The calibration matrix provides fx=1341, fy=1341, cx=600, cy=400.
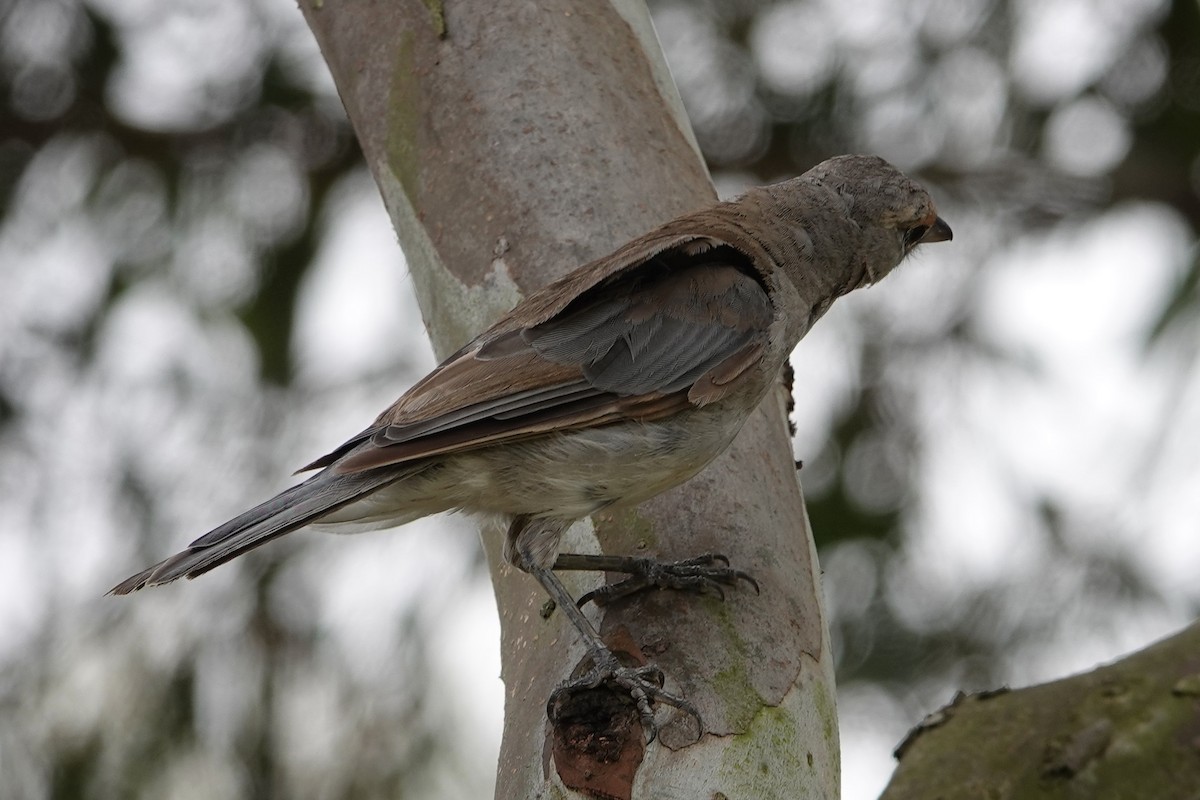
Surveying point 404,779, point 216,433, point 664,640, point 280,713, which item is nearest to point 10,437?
point 216,433

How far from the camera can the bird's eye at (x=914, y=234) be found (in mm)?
3933

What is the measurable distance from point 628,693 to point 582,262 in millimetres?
1234

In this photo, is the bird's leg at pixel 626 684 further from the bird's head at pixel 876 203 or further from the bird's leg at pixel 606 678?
the bird's head at pixel 876 203

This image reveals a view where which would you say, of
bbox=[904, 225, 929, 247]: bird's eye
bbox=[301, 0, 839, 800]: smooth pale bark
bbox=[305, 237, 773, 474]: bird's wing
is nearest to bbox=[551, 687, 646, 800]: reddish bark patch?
bbox=[301, 0, 839, 800]: smooth pale bark

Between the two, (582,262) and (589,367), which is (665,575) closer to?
(589,367)

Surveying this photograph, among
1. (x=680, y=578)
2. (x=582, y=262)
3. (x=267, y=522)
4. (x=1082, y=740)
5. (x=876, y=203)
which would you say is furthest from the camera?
(x=876, y=203)

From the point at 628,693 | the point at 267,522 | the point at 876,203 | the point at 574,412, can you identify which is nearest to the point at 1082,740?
the point at 628,693

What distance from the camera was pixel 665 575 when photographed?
2654 millimetres

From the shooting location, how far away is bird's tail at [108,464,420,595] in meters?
2.83

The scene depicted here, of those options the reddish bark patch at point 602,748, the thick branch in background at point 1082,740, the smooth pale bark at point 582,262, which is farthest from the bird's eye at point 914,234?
the reddish bark patch at point 602,748

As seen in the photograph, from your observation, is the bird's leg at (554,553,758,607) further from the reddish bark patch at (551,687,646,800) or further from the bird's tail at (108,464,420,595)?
the bird's tail at (108,464,420,595)

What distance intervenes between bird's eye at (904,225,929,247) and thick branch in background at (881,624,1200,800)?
1.69 meters

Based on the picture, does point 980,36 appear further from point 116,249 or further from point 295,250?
point 116,249

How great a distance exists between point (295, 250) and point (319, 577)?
1.44m
